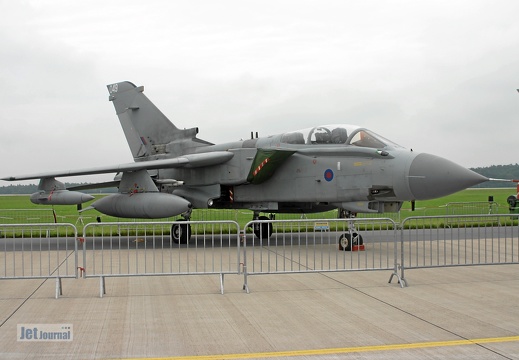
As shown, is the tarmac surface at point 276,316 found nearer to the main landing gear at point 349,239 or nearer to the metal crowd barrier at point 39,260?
the metal crowd barrier at point 39,260

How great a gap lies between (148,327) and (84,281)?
11.3ft

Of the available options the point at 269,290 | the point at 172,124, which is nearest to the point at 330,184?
the point at 269,290

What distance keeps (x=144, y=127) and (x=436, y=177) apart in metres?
10.2

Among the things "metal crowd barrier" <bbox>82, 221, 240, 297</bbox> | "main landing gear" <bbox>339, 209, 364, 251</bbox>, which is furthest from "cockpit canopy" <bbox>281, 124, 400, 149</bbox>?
"metal crowd barrier" <bbox>82, 221, 240, 297</bbox>

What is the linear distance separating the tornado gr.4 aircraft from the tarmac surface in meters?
2.96

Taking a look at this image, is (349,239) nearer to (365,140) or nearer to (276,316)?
(365,140)

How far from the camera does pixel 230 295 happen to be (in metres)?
7.74

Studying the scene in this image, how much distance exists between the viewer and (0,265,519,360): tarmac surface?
5027 mm

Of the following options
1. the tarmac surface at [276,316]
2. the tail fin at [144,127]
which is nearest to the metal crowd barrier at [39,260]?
the tarmac surface at [276,316]

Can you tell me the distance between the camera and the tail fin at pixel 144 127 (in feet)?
59.6

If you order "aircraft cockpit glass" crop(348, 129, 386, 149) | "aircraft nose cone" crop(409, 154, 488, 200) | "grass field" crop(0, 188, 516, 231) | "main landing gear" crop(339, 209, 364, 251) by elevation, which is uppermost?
"aircraft cockpit glass" crop(348, 129, 386, 149)

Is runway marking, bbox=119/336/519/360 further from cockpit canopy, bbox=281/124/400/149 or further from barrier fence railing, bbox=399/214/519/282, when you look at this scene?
cockpit canopy, bbox=281/124/400/149

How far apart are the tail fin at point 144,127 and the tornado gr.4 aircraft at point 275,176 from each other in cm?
4

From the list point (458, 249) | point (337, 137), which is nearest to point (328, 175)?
point (337, 137)
